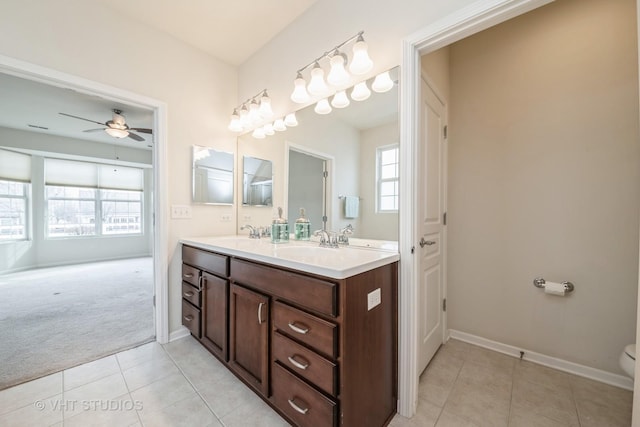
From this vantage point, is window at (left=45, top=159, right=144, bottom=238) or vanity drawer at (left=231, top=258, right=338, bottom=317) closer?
vanity drawer at (left=231, top=258, right=338, bottom=317)

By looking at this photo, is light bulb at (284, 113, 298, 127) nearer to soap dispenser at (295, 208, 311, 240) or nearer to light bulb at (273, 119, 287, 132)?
light bulb at (273, 119, 287, 132)

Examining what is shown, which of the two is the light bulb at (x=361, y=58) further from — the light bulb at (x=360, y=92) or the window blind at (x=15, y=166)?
the window blind at (x=15, y=166)

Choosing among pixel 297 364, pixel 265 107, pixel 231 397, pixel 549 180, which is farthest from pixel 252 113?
pixel 549 180

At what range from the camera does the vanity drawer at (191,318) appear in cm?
192

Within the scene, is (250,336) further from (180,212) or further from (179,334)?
(180,212)

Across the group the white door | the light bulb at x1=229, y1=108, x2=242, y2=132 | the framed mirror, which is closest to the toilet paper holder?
the white door

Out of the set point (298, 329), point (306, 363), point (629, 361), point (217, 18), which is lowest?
point (629, 361)

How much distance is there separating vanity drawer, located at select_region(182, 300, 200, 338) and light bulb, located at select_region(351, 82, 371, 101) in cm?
194

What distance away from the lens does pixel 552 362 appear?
1.71 meters

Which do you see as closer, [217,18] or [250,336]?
[250,336]

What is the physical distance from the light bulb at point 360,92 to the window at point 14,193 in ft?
20.8

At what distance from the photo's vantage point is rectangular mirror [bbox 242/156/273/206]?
7.70 feet

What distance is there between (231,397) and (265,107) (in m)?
2.07

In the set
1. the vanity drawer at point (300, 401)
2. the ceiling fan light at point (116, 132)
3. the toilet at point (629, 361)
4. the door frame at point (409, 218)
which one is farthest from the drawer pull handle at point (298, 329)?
the ceiling fan light at point (116, 132)
